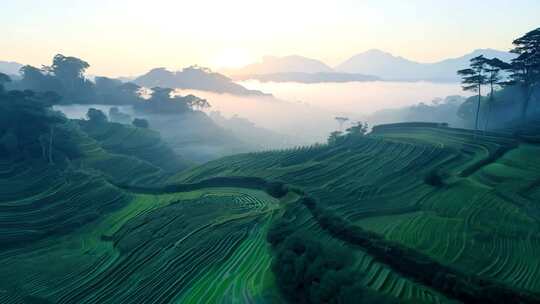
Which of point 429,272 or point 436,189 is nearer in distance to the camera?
point 429,272

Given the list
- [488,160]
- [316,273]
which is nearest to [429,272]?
[316,273]

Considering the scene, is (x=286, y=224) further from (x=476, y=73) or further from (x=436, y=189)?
(x=476, y=73)

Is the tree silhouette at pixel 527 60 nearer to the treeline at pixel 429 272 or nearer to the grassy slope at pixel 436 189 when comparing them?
the grassy slope at pixel 436 189

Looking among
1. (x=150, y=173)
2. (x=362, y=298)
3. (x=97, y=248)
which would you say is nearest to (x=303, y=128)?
(x=150, y=173)

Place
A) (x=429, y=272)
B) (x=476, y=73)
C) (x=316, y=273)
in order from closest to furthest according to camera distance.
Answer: (x=316, y=273) < (x=429, y=272) < (x=476, y=73)

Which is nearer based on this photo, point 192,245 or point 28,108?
point 192,245

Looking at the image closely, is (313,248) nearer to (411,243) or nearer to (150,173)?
(411,243)
